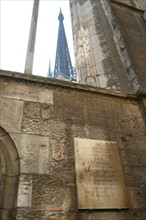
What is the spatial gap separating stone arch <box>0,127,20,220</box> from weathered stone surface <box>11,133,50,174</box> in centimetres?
7

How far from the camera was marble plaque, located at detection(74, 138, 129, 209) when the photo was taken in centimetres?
245

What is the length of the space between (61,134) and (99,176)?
29.8 inches

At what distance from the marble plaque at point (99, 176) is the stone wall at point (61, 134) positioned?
8 cm

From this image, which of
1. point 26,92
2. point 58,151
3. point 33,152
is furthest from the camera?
point 26,92

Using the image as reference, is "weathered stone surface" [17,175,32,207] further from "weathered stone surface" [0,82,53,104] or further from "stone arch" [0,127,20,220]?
"weathered stone surface" [0,82,53,104]

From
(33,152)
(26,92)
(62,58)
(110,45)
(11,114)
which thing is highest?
(62,58)

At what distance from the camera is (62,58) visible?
103 feet

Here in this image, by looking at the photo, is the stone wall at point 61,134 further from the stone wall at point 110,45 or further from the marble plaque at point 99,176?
the stone wall at point 110,45

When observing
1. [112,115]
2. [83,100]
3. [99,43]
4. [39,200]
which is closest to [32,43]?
[83,100]

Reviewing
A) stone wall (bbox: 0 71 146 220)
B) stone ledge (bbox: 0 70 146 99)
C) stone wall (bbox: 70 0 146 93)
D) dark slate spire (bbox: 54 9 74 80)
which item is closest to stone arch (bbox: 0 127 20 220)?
stone wall (bbox: 0 71 146 220)

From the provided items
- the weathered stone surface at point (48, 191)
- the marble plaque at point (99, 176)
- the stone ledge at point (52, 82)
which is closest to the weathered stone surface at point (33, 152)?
the weathered stone surface at point (48, 191)

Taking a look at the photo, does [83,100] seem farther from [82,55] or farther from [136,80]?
[82,55]

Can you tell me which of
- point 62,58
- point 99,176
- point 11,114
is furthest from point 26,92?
point 62,58

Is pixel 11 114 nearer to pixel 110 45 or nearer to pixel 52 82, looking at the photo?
pixel 52 82
